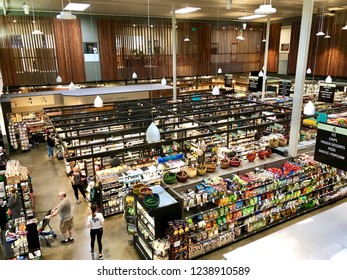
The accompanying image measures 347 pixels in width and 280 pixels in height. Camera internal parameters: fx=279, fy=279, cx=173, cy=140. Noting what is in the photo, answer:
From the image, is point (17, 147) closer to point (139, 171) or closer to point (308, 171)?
point (139, 171)

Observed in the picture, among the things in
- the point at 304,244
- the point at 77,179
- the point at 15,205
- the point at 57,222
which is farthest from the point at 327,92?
the point at 15,205

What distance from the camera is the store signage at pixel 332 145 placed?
5.23m

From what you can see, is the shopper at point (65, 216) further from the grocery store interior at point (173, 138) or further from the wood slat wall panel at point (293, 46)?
the wood slat wall panel at point (293, 46)

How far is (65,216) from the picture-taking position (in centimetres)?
657

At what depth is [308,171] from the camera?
762 centimetres

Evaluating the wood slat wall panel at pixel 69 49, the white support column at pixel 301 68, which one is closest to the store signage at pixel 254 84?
the wood slat wall panel at pixel 69 49

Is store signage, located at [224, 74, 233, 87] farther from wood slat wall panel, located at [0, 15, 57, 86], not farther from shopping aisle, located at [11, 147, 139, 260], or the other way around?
shopping aisle, located at [11, 147, 139, 260]

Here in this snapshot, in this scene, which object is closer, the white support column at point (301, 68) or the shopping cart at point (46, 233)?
the shopping cart at point (46, 233)

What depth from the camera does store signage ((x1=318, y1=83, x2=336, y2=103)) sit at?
13.0m

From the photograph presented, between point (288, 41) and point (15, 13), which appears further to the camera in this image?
point (288, 41)

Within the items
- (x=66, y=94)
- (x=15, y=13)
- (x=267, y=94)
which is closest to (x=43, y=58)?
(x=15, y=13)

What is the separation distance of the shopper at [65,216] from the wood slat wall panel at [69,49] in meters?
11.4

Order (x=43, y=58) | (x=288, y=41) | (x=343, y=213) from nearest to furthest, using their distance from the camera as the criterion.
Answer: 1. (x=343, y=213)
2. (x=43, y=58)
3. (x=288, y=41)

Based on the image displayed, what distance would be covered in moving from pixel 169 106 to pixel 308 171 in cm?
577
